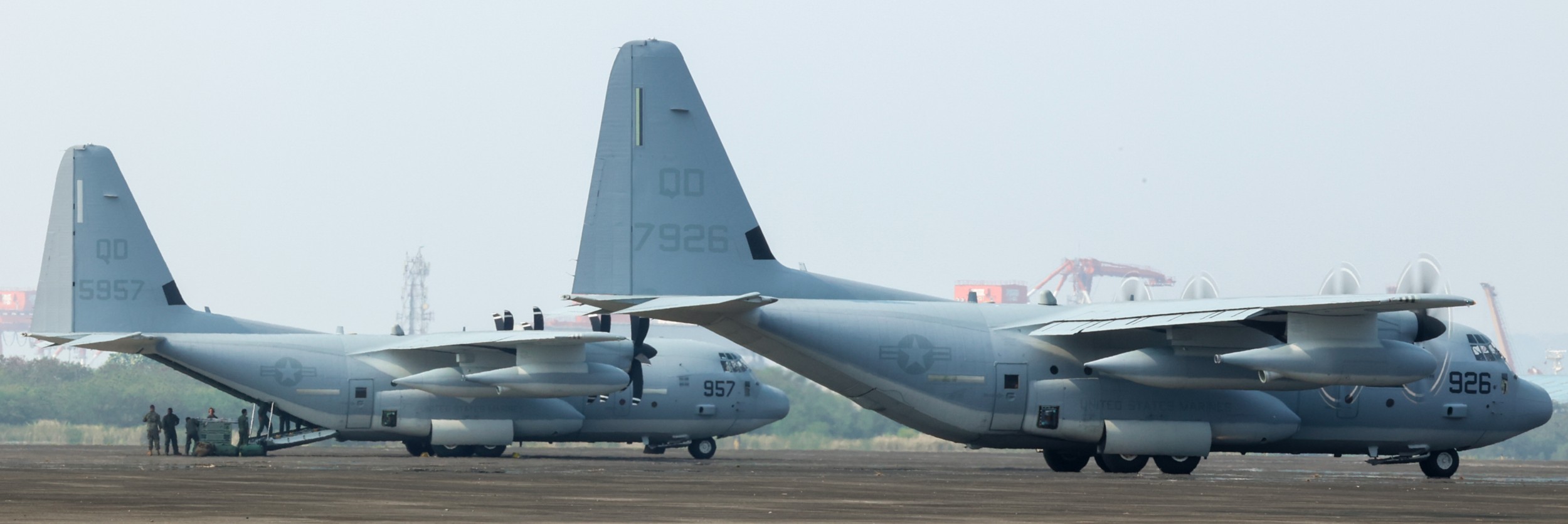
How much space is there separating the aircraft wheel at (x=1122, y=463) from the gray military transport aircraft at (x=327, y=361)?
983 centimetres

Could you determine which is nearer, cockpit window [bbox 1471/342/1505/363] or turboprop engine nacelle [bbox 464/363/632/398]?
cockpit window [bbox 1471/342/1505/363]

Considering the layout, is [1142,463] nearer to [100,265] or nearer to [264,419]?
[264,419]

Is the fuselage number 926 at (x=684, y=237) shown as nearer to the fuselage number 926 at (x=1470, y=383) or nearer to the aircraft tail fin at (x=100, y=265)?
the fuselage number 926 at (x=1470, y=383)

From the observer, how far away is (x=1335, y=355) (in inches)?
948

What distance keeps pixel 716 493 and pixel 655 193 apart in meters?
7.42

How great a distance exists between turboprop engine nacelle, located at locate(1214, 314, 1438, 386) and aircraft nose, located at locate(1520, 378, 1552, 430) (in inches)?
228

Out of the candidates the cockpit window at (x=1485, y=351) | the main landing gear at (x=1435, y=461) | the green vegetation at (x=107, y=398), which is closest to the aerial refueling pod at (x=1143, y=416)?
the main landing gear at (x=1435, y=461)

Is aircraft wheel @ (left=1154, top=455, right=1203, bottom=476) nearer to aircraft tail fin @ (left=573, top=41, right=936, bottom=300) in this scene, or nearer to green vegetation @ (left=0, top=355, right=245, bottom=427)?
aircraft tail fin @ (left=573, top=41, right=936, bottom=300)

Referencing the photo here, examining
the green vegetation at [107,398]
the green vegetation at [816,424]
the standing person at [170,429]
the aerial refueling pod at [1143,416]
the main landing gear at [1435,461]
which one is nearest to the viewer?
the aerial refueling pod at [1143,416]

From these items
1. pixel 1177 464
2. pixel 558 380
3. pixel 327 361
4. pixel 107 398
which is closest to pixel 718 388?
pixel 558 380

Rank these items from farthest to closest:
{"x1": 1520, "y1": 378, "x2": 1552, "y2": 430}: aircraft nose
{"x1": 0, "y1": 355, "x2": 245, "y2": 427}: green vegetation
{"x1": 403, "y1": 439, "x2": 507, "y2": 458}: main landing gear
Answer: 1. {"x1": 0, "y1": 355, "x2": 245, "y2": 427}: green vegetation
2. {"x1": 403, "y1": 439, "x2": 507, "y2": 458}: main landing gear
3. {"x1": 1520, "y1": 378, "x2": 1552, "y2": 430}: aircraft nose

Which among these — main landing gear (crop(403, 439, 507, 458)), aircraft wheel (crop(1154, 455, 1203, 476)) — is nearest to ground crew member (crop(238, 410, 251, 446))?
main landing gear (crop(403, 439, 507, 458))

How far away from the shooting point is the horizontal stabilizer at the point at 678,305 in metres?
24.1

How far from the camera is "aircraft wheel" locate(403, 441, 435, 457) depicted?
35.8 m
